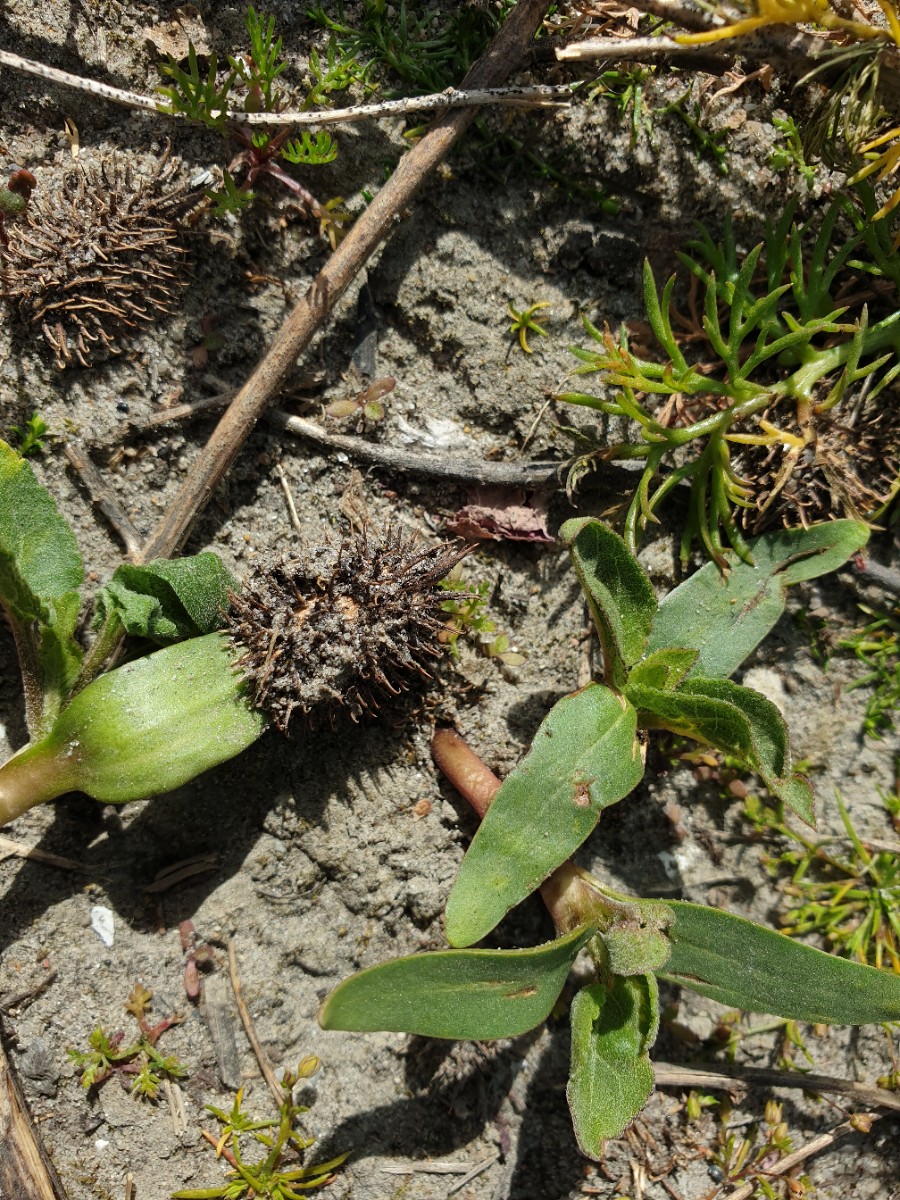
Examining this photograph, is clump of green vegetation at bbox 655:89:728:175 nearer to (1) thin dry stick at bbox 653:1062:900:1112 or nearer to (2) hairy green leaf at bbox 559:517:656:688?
(2) hairy green leaf at bbox 559:517:656:688

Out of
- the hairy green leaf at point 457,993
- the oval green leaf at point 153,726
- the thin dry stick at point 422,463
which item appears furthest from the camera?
the thin dry stick at point 422,463

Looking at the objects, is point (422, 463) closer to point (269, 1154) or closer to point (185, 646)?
point (185, 646)

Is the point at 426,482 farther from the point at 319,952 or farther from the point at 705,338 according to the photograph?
the point at 319,952

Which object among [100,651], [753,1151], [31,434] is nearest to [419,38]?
[31,434]

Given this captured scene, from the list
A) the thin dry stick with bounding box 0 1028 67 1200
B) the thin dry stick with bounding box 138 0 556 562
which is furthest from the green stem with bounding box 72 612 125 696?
the thin dry stick with bounding box 0 1028 67 1200

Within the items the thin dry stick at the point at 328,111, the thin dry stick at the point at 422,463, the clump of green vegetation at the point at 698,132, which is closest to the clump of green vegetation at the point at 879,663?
the thin dry stick at the point at 422,463

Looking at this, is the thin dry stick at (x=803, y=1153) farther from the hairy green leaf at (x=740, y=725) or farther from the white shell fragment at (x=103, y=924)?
the white shell fragment at (x=103, y=924)
